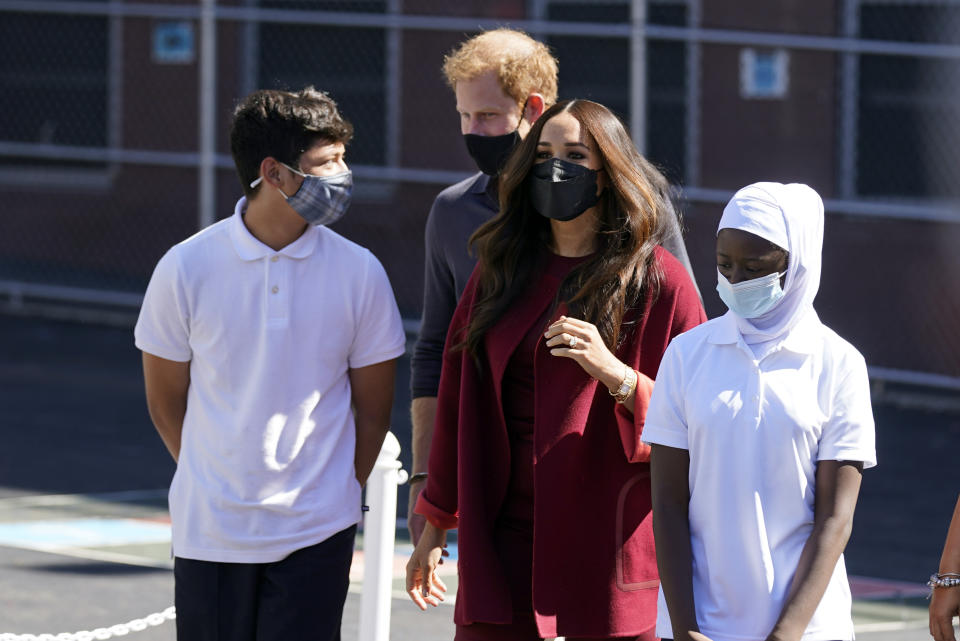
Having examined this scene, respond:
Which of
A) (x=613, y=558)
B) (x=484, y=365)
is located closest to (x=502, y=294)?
(x=484, y=365)

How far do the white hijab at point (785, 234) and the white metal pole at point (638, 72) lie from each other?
27.7 ft

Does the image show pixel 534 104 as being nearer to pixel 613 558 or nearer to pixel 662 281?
pixel 662 281

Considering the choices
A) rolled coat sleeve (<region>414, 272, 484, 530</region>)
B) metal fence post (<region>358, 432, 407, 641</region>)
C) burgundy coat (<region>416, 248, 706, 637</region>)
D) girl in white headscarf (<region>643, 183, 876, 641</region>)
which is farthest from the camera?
metal fence post (<region>358, 432, 407, 641</region>)

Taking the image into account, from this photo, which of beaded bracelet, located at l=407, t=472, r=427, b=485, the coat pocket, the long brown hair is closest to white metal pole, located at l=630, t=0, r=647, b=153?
beaded bracelet, located at l=407, t=472, r=427, b=485

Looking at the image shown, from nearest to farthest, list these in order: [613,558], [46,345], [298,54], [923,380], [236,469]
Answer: [613,558] → [236,469] → [923,380] → [46,345] → [298,54]

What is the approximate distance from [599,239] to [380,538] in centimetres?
162

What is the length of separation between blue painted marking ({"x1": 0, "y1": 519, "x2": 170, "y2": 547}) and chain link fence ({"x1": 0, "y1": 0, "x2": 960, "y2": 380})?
526 centimetres

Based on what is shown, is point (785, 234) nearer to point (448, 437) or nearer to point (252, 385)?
point (448, 437)

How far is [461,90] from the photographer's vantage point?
4418 millimetres

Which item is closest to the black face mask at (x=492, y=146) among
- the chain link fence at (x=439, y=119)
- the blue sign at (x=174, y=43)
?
the chain link fence at (x=439, y=119)

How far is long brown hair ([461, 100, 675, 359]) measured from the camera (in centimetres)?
365

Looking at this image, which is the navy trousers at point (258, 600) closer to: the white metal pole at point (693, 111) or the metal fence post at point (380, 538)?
the metal fence post at point (380, 538)

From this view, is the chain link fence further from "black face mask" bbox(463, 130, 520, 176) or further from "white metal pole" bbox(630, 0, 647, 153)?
"black face mask" bbox(463, 130, 520, 176)

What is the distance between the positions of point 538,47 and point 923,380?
762 centimetres
